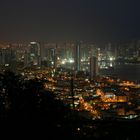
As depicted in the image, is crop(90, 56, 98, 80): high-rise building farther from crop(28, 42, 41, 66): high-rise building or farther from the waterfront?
crop(28, 42, 41, 66): high-rise building

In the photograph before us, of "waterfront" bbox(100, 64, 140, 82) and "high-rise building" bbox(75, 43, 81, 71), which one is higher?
"high-rise building" bbox(75, 43, 81, 71)

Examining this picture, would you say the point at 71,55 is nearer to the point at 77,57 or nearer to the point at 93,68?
the point at 77,57

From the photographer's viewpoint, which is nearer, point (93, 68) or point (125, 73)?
point (93, 68)

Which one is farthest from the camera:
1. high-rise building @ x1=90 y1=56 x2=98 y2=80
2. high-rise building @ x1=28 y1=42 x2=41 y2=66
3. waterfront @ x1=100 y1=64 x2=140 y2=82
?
high-rise building @ x1=28 y1=42 x2=41 y2=66

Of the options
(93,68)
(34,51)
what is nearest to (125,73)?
(93,68)

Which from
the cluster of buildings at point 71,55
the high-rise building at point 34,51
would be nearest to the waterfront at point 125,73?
the cluster of buildings at point 71,55

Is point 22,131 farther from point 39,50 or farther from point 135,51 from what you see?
point 135,51

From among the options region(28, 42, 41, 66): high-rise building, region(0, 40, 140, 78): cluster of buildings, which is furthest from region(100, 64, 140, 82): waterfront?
region(28, 42, 41, 66): high-rise building

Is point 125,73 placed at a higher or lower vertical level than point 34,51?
lower

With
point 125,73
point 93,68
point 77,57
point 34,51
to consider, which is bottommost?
point 125,73

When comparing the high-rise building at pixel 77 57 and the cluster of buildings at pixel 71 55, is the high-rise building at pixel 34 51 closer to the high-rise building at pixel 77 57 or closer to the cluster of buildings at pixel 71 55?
the cluster of buildings at pixel 71 55

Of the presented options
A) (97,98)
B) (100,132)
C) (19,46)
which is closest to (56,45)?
(19,46)
